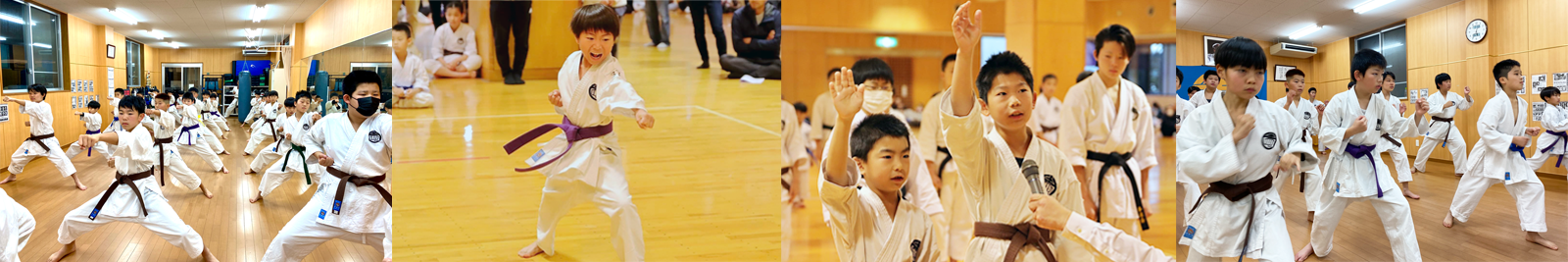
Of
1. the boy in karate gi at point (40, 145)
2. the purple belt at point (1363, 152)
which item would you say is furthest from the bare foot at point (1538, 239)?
the boy in karate gi at point (40, 145)

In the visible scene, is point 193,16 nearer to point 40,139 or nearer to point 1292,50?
point 40,139

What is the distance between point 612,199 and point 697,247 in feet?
1.05

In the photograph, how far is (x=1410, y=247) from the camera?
3.07 m

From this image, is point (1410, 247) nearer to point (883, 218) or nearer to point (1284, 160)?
point (1284, 160)

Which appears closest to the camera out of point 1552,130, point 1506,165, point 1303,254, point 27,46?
point 1303,254

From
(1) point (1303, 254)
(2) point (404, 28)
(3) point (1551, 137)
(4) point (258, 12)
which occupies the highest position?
(4) point (258, 12)

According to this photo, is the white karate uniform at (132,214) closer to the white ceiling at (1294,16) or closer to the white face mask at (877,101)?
the white face mask at (877,101)

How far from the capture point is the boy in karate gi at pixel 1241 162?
97.7 inches

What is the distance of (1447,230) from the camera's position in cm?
420

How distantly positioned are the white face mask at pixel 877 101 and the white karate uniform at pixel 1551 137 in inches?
214

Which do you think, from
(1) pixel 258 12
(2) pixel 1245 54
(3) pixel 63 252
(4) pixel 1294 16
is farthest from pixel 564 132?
(1) pixel 258 12

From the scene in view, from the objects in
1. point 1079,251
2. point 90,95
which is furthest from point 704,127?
point 90,95

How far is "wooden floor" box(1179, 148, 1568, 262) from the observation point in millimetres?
3674

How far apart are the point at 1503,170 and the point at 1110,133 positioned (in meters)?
3.60
